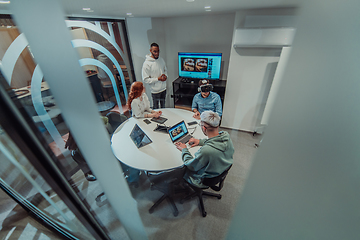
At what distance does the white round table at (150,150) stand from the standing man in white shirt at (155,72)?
3.81ft

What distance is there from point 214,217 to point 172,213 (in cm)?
48

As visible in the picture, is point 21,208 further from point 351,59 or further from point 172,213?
point 351,59

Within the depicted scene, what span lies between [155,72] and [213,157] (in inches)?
88.9

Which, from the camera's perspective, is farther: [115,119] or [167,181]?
[115,119]

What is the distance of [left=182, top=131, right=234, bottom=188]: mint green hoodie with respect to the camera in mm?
1246

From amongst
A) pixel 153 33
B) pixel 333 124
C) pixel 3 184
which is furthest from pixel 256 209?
pixel 153 33

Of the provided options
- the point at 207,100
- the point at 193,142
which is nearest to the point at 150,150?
the point at 193,142

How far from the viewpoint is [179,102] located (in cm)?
339

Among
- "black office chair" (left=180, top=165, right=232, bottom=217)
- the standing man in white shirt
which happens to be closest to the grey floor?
"black office chair" (left=180, top=165, right=232, bottom=217)

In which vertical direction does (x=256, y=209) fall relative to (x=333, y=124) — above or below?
below

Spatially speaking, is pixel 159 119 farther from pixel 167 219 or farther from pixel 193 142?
pixel 167 219

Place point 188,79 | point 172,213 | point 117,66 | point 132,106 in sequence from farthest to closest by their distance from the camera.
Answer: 1. point 188,79
2. point 117,66
3. point 132,106
4. point 172,213

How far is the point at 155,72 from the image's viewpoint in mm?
2934

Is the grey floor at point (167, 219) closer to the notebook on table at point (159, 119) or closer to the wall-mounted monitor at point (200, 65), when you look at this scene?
the notebook on table at point (159, 119)
